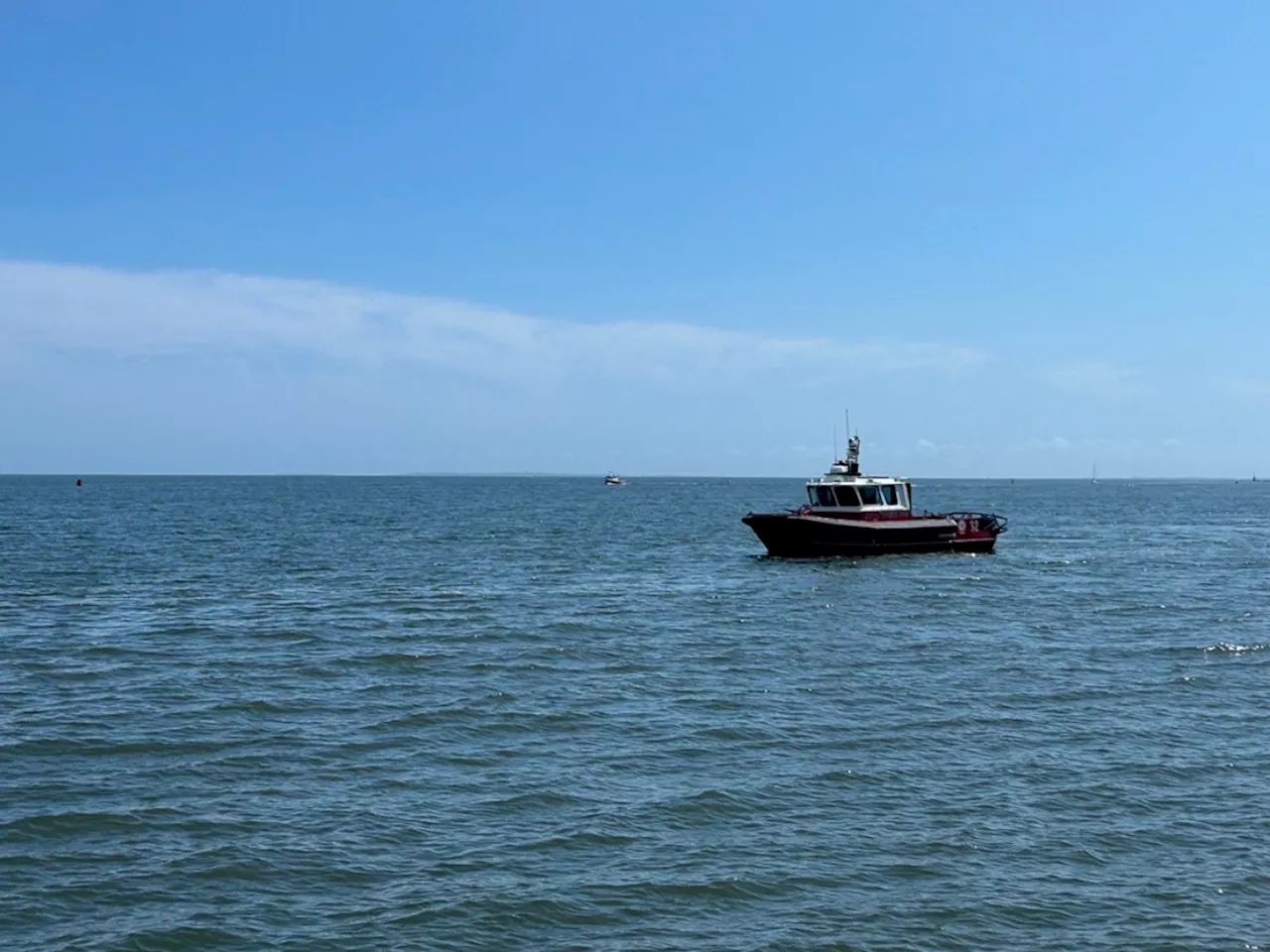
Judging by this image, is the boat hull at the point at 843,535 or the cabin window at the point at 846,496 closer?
the boat hull at the point at 843,535

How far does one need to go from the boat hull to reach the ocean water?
46.5 ft

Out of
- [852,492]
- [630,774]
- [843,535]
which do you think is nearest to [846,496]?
[852,492]

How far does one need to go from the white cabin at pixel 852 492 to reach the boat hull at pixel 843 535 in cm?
79

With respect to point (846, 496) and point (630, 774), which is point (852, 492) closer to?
point (846, 496)

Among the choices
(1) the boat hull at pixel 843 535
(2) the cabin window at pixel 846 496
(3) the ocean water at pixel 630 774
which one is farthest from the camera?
(2) the cabin window at pixel 846 496

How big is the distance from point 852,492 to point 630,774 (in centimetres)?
3769

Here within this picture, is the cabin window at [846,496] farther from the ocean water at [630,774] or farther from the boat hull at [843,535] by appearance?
the ocean water at [630,774]

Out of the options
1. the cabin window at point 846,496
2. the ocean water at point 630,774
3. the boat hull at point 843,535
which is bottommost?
the ocean water at point 630,774

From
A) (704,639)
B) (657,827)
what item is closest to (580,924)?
(657,827)

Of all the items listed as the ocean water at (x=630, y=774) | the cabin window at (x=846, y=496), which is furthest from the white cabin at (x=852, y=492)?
the ocean water at (x=630, y=774)

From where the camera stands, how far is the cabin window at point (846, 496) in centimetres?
5309

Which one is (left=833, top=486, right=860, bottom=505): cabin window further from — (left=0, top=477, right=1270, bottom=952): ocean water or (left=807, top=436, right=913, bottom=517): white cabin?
(left=0, top=477, right=1270, bottom=952): ocean water

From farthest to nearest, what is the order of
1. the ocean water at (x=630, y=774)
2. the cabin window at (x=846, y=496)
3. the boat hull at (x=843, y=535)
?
the cabin window at (x=846, y=496) → the boat hull at (x=843, y=535) → the ocean water at (x=630, y=774)

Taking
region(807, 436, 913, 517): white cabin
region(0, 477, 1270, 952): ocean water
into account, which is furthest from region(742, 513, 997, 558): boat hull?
region(0, 477, 1270, 952): ocean water
